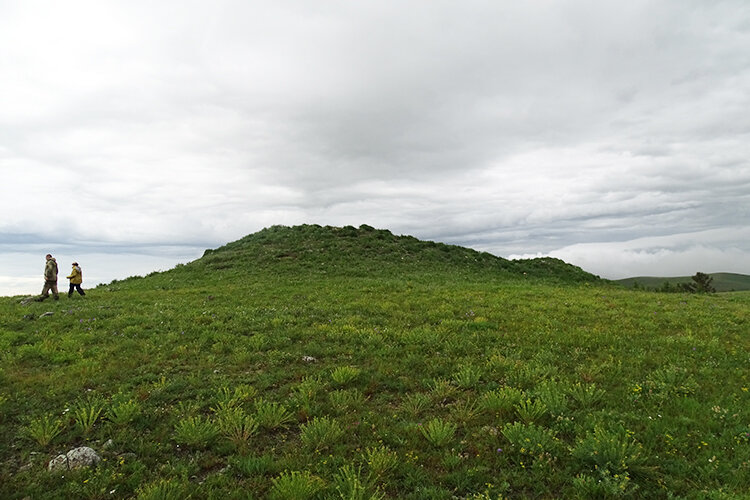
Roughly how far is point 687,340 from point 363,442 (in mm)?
11809

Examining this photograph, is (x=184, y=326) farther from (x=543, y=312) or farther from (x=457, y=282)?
(x=457, y=282)

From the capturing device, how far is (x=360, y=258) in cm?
3659

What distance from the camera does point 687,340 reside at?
499 inches

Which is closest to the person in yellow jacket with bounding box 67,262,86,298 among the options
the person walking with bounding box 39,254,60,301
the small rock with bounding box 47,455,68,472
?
the person walking with bounding box 39,254,60,301

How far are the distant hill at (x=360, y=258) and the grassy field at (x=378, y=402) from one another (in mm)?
15598

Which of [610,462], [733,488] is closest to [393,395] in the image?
[610,462]

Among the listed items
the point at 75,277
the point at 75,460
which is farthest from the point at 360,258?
the point at 75,460

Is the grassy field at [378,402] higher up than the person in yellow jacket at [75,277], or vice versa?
the person in yellow jacket at [75,277]

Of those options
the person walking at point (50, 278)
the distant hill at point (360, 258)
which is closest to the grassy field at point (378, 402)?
the person walking at point (50, 278)

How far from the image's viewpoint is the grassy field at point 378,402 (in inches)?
235

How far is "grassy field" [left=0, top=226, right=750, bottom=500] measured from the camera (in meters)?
5.97

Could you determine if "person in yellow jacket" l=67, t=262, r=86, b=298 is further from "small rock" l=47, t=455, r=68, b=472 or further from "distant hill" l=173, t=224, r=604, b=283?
"small rock" l=47, t=455, r=68, b=472

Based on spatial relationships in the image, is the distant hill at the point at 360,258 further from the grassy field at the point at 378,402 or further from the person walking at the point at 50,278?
the grassy field at the point at 378,402

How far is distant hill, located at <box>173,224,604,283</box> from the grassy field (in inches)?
614
